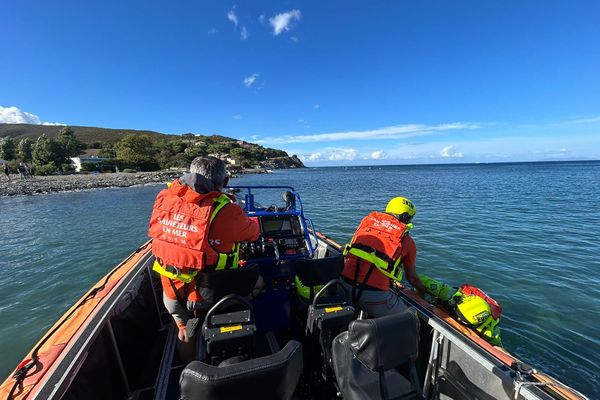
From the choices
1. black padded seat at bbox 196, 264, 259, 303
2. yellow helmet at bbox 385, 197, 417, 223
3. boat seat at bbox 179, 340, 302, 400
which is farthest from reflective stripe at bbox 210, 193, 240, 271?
yellow helmet at bbox 385, 197, 417, 223

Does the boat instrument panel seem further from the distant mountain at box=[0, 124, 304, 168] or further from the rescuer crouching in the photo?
the distant mountain at box=[0, 124, 304, 168]

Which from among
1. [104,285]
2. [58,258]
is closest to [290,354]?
[104,285]

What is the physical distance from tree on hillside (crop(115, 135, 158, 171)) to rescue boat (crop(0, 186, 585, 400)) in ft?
219

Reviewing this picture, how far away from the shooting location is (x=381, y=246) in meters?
3.06

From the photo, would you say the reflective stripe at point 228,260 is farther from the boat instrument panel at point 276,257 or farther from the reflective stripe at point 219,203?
the boat instrument panel at point 276,257

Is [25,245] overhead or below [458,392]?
below

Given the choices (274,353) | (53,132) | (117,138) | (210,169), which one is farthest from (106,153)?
(53,132)

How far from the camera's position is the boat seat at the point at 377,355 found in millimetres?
1819

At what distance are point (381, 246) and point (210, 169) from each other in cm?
183

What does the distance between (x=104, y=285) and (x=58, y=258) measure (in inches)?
298

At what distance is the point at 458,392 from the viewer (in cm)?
250

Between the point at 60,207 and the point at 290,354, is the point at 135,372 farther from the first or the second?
the point at 60,207

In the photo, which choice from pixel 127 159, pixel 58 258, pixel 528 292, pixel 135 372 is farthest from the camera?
pixel 127 159

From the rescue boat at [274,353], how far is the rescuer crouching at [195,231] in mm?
267
